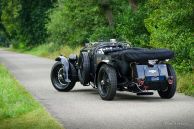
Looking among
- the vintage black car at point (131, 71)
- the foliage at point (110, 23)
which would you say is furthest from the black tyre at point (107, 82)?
the foliage at point (110, 23)

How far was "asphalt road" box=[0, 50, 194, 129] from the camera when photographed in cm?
973

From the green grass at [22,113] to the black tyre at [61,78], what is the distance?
156cm

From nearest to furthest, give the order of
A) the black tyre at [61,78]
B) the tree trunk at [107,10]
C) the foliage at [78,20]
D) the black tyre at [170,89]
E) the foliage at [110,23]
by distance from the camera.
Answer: the black tyre at [170,89], the black tyre at [61,78], the foliage at [110,23], the tree trunk at [107,10], the foliage at [78,20]

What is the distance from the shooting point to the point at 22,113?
11.0m

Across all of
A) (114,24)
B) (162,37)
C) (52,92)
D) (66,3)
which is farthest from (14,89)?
(66,3)

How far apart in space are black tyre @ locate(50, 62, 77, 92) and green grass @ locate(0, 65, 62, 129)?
5.12ft

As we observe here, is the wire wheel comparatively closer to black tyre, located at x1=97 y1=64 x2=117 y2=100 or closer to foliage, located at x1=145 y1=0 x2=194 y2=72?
black tyre, located at x1=97 y1=64 x2=117 y2=100

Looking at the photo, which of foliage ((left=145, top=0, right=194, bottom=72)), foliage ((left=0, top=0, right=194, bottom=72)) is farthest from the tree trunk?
foliage ((left=145, top=0, right=194, bottom=72))

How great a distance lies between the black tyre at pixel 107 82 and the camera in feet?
42.2

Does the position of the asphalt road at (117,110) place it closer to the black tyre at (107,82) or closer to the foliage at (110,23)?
the black tyre at (107,82)

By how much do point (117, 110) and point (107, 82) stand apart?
1754 mm

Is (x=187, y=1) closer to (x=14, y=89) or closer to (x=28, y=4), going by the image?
(x=14, y=89)

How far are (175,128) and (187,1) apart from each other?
391 inches

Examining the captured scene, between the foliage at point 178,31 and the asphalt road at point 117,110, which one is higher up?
the foliage at point 178,31
